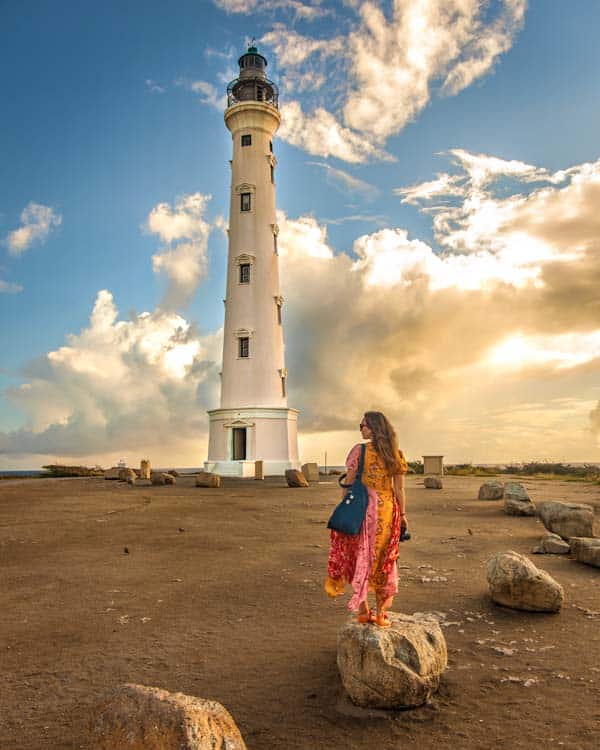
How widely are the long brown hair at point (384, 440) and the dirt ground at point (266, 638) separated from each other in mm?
1947

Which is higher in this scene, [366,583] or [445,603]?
[366,583]

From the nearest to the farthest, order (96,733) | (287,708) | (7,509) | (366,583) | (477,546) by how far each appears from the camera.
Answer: (96,733) → (287,708) → (366,583) → (477,546) → (7,509)

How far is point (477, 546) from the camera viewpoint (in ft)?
→ 37.4

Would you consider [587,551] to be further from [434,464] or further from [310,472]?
[434,464]

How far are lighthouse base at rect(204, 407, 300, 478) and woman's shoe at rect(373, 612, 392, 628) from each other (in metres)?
27.6

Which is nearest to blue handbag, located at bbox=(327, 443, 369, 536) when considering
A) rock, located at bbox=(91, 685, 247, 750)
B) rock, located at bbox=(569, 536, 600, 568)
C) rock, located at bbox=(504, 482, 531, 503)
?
rock, located at bbox=(91, 685, 247, 750)

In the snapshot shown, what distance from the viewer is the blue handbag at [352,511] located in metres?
5.46

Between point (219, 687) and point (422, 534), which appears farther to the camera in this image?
point (422, 534)

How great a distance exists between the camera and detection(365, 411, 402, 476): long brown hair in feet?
18.9

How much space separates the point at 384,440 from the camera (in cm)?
582

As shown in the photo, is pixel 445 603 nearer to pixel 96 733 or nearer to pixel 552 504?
pixel 96 733

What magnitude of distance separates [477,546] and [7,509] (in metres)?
12.8

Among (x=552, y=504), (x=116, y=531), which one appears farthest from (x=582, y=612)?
(x=116, y=531)

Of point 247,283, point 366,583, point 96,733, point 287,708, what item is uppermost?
point 247,283
